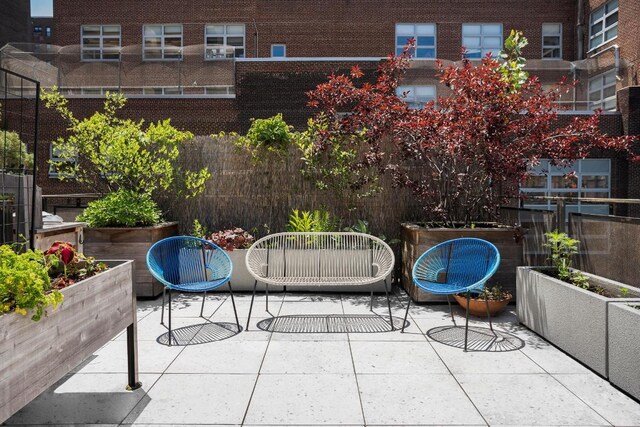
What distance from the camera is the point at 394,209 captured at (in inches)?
290

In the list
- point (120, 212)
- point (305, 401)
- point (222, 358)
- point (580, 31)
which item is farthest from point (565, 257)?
point (580, 31)

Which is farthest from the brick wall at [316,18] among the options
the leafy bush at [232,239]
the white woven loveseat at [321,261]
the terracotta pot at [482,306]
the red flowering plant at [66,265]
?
the red flowering plant at [66,265]

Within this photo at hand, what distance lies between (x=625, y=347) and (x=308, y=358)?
7.39ft

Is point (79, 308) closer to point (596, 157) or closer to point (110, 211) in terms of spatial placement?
point (110, 211)

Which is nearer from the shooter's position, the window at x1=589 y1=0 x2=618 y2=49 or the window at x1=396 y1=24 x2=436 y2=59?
the window at x1=589 y1=0 x2=618 y2=49

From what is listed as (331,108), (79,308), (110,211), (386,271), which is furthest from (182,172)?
(79,308)

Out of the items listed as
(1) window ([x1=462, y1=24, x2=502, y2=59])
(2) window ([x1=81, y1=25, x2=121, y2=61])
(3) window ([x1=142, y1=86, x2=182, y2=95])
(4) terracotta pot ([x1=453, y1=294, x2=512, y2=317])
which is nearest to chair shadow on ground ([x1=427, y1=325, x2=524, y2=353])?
(4) terracotta pot ([x1=453, y1=294, x2=512, y2=317])

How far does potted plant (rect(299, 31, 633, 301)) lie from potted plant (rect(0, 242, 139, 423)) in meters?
3.28

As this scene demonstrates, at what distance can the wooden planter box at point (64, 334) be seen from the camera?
6.95 feet

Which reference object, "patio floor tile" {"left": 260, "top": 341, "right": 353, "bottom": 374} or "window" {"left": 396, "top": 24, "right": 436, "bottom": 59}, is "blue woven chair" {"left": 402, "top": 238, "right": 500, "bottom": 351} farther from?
"window" {"left": 396, "top": 24, "right": 436, "bottom": 59}

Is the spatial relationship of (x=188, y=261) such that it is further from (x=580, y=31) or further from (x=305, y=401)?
(x=580, y=31)

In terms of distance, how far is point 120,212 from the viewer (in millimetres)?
6477

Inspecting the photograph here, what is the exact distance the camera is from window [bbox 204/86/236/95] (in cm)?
1669

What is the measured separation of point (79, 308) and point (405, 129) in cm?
449
